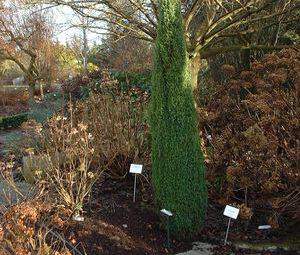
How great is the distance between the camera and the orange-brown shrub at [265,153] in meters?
4.86

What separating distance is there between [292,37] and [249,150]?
15.1 feet

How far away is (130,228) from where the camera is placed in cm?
495

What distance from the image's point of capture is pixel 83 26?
791 cm

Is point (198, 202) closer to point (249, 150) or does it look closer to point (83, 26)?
point (249, 150)

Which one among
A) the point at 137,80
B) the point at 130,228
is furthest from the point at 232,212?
the point at 137,80

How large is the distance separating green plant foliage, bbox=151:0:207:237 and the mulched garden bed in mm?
337

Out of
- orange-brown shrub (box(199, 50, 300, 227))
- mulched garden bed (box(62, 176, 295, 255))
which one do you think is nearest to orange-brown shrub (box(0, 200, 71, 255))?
mulched garden bed (box(62, 176, 295, 255))

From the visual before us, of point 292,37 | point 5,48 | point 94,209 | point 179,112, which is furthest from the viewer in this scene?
point 5,48

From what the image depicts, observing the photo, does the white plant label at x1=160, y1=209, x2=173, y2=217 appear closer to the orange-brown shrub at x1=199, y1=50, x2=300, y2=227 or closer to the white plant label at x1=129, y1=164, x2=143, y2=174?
the white plant label at x1=129, y1=164, x2=143, y2=174

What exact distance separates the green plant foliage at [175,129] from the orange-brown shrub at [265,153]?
0.63 m

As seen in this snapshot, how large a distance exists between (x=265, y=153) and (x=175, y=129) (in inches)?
49.1

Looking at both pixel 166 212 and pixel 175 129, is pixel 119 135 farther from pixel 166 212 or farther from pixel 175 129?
pixel 166 212

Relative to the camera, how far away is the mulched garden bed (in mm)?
4492

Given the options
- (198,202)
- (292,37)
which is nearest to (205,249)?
(198,202)
